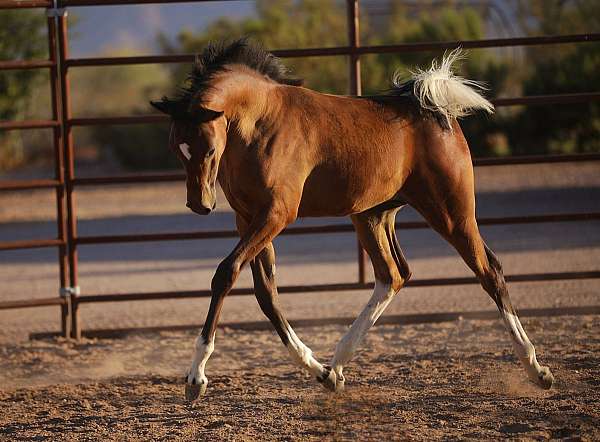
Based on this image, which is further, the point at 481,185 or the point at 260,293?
the point at 481,185

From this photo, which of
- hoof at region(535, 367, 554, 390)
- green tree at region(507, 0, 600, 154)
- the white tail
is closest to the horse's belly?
the white tail

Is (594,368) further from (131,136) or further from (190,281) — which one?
(131,136)

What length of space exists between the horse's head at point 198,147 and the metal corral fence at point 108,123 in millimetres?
2029

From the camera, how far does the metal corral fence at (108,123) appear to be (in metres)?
6.09

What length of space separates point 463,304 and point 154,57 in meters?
3.07

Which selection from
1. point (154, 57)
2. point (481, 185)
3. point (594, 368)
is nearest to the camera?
point (594, 368)

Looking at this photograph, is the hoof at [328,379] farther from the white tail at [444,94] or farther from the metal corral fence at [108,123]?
the metal corral fence at [108,123]

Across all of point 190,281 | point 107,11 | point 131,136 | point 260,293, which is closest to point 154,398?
point 260,293

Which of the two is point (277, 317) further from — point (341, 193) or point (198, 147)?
point (198, 147)

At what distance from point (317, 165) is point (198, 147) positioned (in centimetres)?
68

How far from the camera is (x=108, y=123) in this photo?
6078mm

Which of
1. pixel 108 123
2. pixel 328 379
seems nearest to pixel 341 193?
pixel 328 379

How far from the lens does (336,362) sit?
185 inches

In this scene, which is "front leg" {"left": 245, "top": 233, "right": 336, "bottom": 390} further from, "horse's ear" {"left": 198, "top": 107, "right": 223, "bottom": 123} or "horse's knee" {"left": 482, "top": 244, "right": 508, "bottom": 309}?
"horse's knee" {"left": 482, "top": 244, "right": 508, "bottom": 309}
